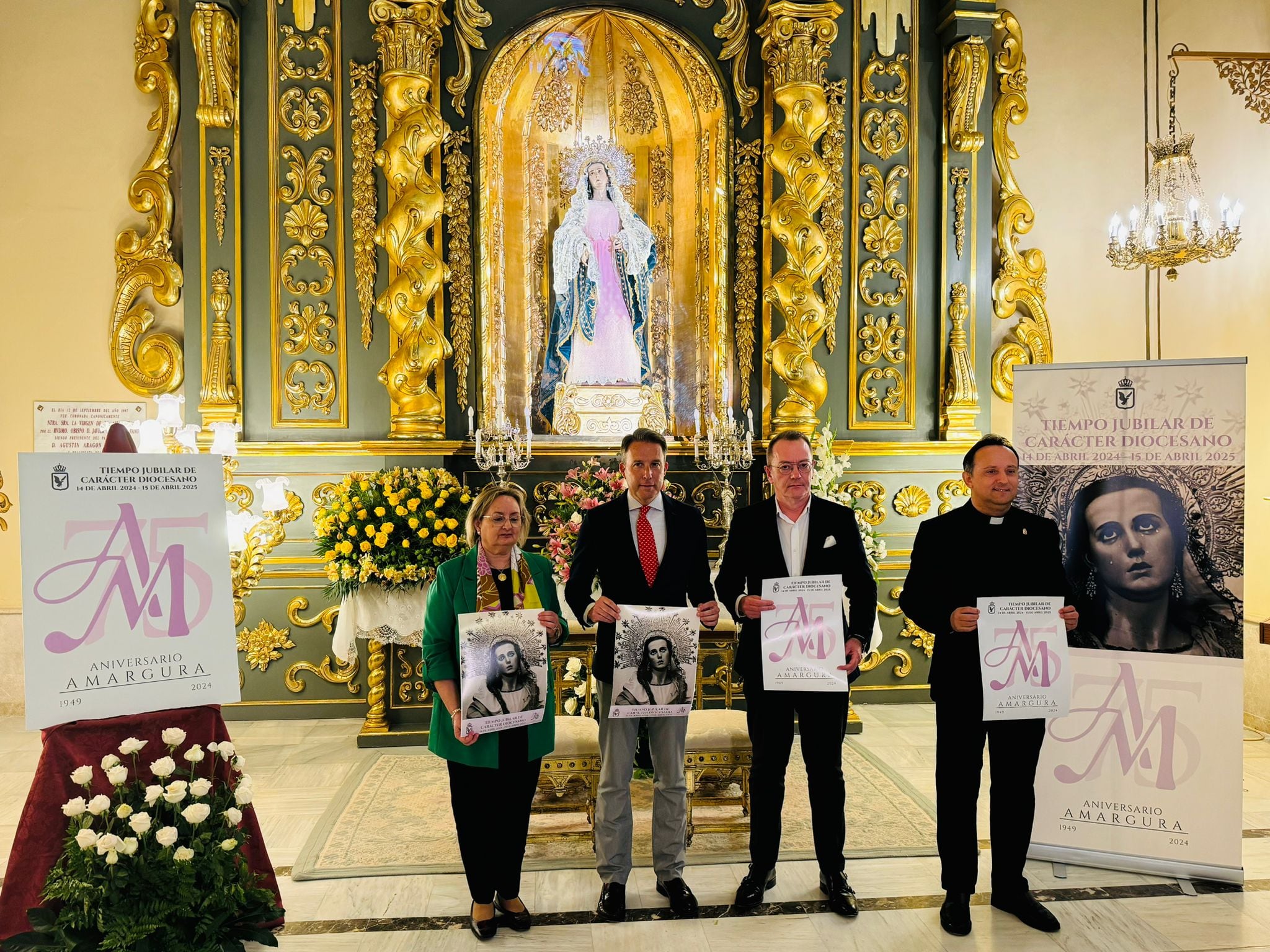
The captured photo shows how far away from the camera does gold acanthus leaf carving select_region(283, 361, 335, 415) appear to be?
601 cm

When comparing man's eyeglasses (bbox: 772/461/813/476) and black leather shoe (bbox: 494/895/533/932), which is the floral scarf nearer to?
man's eyeglasses (bbox: 772/461/813/476)

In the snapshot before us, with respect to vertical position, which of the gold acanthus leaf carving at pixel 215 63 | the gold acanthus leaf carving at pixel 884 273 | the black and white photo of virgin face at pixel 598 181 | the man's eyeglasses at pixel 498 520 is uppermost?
the gold acanthus leaf carving at pixel 215 63

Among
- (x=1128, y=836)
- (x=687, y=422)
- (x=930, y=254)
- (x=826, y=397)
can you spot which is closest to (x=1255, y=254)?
(x=930, y=254)

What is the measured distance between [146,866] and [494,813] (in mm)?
1026

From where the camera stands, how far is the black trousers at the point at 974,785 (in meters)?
3.16

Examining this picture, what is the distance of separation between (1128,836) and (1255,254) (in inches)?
171

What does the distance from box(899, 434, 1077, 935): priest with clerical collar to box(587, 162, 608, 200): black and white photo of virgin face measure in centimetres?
417

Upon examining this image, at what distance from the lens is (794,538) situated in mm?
3248

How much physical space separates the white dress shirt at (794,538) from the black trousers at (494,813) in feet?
3.07

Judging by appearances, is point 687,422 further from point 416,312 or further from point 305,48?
point 305,48

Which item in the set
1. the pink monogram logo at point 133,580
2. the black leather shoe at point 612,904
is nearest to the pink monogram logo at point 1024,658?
the black leather shoe at point 612,904

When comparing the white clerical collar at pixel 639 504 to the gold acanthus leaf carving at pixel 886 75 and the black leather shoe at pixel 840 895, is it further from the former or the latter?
the gold acanthus leaf carving at pixel 886 75

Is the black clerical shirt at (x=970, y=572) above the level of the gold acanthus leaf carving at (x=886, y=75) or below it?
below

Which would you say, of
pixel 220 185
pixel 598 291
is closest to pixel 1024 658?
pixel 598 291
